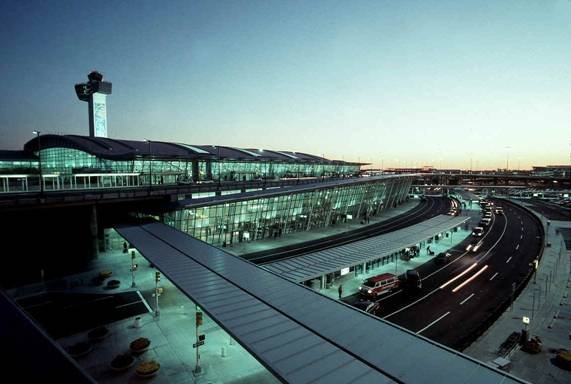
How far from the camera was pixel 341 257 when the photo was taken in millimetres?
35625

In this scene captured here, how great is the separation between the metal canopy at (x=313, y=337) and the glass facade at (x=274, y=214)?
24705mm

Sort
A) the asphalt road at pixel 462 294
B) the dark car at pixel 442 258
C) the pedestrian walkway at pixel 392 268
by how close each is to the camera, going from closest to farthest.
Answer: the asphalt road at pixel 462 294
the pedestrian walkway at pixel 392 268
the dark car at pixel 442 258

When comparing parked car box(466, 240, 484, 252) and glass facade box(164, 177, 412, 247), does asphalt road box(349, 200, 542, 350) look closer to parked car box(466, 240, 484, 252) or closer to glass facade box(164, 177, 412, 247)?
parked car box(466, 240, 484, 252)

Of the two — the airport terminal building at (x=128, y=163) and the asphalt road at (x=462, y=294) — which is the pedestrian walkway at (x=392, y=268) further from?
the airport terminal building at (x=128, y=163)

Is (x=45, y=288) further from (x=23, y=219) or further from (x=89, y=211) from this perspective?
(x=23, y=219)

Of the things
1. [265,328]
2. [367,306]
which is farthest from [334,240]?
[265,328]

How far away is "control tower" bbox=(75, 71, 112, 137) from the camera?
560 feet

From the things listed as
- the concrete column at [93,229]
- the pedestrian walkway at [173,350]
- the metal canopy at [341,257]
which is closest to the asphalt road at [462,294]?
the metal canopy at [341,257]

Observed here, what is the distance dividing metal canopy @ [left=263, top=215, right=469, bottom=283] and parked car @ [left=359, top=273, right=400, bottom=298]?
246cm

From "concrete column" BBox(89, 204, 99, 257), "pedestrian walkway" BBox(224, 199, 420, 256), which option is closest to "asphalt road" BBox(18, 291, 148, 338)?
"concrete column" BBox(89, 204, 99, 257)

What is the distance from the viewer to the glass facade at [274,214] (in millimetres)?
47312

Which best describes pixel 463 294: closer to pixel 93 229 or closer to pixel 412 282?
pixel 412 282

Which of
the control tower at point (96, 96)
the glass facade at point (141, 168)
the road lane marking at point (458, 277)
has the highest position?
the control tower at point (96, 96)

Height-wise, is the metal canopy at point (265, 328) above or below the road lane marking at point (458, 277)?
above
